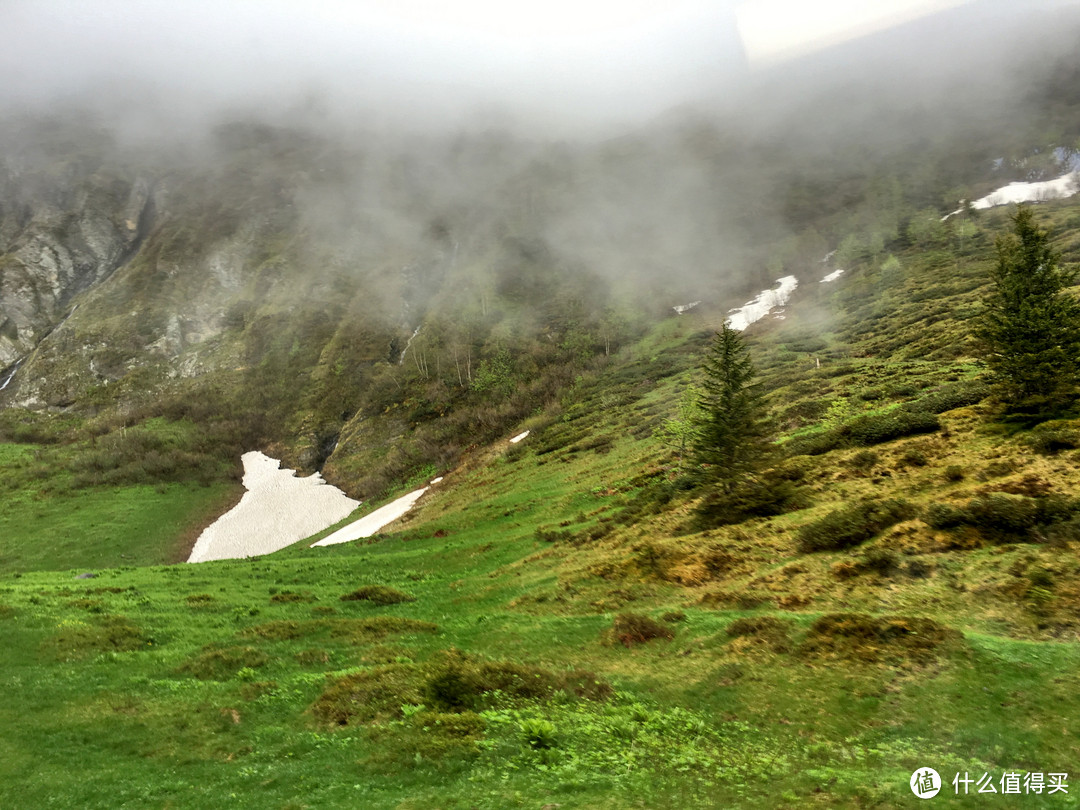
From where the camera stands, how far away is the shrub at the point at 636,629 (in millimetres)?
19531

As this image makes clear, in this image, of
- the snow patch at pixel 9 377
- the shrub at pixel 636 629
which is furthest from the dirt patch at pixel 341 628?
the snow patch at pixel 9 377

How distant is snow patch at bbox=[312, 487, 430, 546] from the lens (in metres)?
61.4

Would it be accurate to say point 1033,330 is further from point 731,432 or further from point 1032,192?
point 1032,192

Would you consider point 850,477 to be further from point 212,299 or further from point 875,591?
point 212,299

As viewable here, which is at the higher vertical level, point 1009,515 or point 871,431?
point 871,431

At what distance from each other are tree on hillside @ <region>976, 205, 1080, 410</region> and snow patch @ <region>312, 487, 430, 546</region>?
55.2 m

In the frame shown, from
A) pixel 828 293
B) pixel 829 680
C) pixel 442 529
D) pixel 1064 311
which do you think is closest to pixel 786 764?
pixel 829 680

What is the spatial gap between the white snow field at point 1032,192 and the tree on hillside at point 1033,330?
162 meters

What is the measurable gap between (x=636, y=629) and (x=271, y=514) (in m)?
75.5

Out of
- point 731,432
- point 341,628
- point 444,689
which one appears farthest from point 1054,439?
point 341,628

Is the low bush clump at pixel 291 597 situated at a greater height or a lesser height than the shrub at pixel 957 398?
lesser

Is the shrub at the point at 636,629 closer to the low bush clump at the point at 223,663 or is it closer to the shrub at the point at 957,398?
the low bush clump at the point at 223,663

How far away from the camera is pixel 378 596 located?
2909 centimetres

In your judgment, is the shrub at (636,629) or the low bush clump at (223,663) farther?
the shrub at (636,629)
